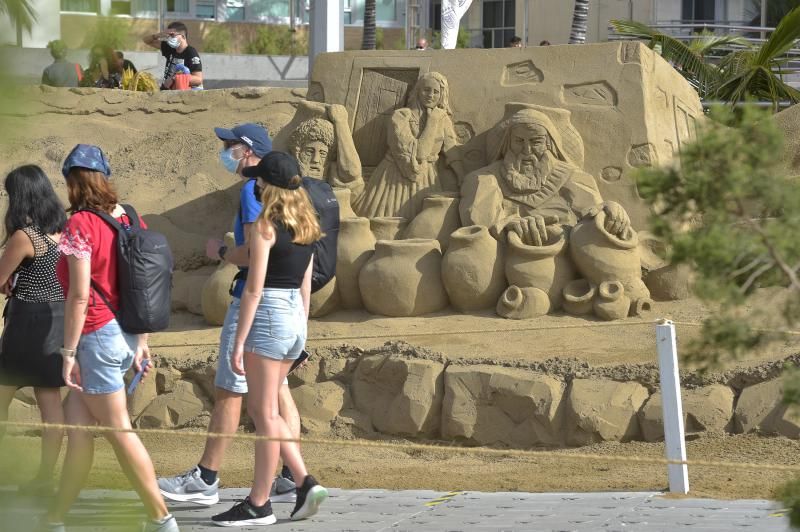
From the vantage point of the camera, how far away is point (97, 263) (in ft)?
14.4

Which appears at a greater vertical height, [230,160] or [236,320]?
[230,160]

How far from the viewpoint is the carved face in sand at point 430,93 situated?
9.48 metres

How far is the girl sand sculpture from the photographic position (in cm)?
941

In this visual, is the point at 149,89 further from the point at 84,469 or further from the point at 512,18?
the point at 512,18

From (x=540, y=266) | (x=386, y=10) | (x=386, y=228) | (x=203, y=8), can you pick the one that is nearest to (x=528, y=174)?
(x=540, y=266)

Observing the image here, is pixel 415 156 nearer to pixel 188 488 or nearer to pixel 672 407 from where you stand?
pixel 672 407

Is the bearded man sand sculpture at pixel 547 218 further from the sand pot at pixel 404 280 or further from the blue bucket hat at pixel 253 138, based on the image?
the blue bucket hat at pixel 253 138

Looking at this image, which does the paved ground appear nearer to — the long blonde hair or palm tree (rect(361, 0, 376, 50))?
the long blonde hair

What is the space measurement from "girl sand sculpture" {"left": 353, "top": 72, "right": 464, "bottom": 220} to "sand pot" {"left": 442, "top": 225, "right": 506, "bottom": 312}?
925 mm

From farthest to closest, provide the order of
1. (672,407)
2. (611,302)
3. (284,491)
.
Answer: (611,302) → (672,407) → (284,491)

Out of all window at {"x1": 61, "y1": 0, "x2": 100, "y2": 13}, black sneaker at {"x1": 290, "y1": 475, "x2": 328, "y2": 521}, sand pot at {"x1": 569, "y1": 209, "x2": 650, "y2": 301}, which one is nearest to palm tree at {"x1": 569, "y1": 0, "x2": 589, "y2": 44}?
sand pot at {"x1": 569, "y1": 209, "x2": 650, "y2": 301}

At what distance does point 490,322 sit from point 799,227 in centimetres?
612

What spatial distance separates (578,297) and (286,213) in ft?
Result: 13.9

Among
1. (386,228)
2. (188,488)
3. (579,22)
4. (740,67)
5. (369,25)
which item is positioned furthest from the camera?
(369,25)
